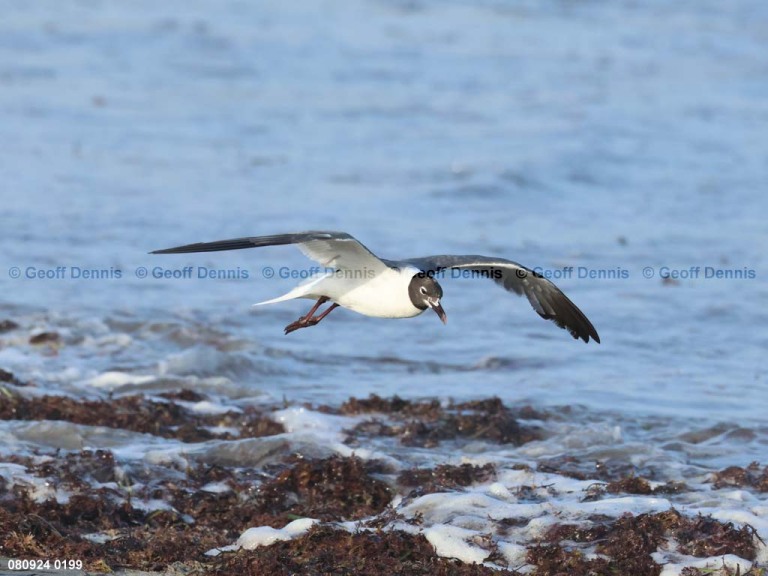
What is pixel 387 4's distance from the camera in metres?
26.2

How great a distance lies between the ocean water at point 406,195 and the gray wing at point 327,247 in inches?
55.4

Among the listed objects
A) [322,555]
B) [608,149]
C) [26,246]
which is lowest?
[322,555]

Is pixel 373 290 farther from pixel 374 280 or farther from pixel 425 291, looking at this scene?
pixel 425 291

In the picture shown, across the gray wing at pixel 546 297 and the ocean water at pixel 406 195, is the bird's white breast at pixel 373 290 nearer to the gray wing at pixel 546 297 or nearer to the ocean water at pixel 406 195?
the gray wing at pixel 546 297

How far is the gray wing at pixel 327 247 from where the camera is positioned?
6.11 metres

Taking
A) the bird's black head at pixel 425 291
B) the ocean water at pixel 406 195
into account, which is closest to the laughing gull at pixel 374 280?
the bird's black head at pixel 425 291

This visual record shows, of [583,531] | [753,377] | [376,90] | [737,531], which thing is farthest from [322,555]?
[376,90]

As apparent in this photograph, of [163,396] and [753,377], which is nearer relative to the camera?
[163,396]

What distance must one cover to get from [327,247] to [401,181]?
28.4 feet

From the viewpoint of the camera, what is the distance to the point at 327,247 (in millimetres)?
6988

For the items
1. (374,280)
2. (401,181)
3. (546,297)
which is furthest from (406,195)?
(374,280)

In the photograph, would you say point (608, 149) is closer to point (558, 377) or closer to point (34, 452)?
point (558, 377)

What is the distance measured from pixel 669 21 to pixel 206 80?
1056cm

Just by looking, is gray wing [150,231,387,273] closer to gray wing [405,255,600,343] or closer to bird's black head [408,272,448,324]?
bird's black head [408,272,448,324]
